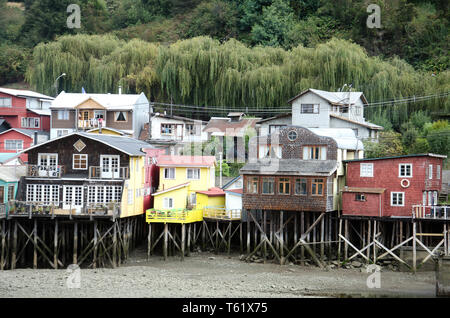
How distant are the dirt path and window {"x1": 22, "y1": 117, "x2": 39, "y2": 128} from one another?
2646cm

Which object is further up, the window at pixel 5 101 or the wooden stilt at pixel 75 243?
the window at pixel 5 101

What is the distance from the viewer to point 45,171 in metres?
49.4

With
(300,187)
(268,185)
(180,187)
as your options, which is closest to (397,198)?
(300,187)

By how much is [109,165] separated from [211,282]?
36.5ft

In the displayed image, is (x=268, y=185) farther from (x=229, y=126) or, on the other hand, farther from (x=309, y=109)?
(x=229, y=126)

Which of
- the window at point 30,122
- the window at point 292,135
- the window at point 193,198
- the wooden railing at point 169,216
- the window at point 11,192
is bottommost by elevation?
the wooden railing at point 169,216

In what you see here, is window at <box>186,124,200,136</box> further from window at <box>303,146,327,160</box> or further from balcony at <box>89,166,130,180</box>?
window at <box>303,146,327,160</box>

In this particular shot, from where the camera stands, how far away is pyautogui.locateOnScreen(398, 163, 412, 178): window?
157 ft

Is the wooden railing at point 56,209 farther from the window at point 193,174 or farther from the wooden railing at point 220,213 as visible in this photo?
the window at point 193,174

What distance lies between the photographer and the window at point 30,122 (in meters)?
70.4

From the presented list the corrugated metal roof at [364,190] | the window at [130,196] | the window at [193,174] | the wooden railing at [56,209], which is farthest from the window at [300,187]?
the wooden railing at [56,209]

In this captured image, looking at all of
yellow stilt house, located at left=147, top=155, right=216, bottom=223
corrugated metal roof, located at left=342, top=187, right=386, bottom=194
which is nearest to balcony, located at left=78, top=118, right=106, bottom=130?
yellow stilt house, located at left=147, top=155, right=216, bottom=223

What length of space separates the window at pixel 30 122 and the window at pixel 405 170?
119 feet
